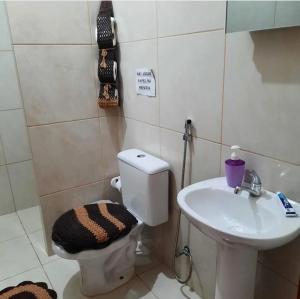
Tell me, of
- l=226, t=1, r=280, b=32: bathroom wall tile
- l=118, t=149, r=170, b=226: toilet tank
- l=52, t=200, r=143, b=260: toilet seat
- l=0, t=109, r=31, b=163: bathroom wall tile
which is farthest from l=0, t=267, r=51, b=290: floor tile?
l=226, t=1, r=280, b=32: bathroom wall tile

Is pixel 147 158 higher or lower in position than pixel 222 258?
higher

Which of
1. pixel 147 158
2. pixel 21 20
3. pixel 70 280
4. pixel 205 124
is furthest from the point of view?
pixel 70 280

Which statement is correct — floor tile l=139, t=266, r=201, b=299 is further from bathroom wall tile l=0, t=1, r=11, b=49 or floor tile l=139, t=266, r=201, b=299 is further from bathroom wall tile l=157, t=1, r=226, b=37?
bathroom wall tile l=0, t=1, r=11, b=49

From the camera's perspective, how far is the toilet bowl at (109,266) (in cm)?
154

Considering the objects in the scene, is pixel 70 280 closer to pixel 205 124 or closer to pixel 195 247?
pixel 195 247

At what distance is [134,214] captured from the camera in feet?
5.82

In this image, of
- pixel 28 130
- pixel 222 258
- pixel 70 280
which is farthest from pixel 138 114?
pixel 70 280

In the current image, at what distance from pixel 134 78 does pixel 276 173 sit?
1025 mm

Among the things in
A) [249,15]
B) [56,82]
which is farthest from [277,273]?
[56,82]

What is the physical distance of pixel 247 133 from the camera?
1.14 meters

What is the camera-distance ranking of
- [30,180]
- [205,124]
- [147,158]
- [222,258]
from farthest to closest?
[30,180] < [147,158] < [205,124] < [222,258]

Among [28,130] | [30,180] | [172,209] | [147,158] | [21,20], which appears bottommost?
[30,180]

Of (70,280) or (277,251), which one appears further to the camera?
(70,280)

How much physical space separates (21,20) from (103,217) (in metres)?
1.19
